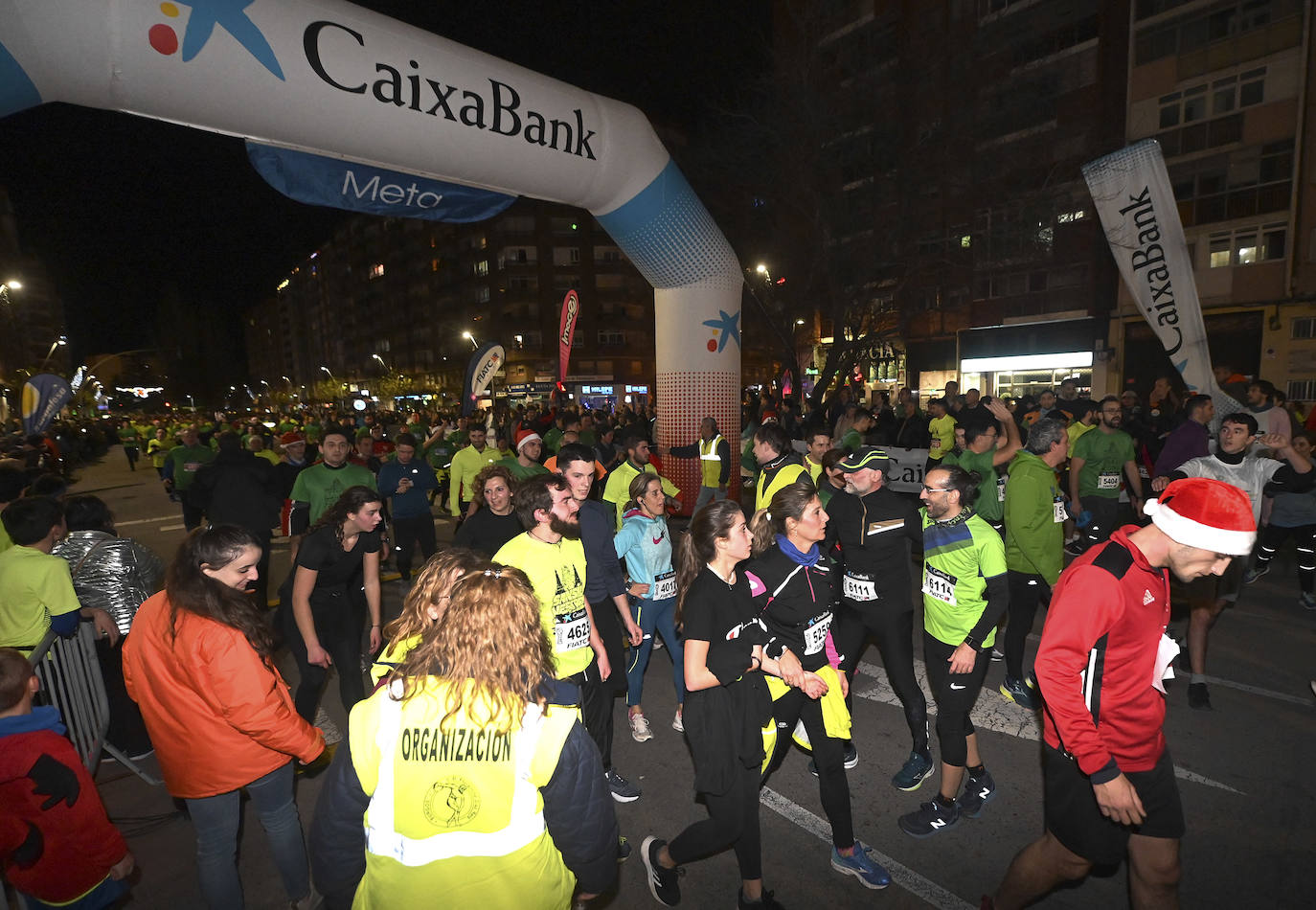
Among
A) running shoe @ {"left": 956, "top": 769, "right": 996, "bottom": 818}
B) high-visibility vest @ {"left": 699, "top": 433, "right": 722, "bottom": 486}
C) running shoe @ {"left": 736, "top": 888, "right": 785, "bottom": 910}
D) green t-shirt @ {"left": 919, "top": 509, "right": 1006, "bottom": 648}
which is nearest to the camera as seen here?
running shoe @ {"left": 736, "top": 888, "right": 785, "bottom": 910}

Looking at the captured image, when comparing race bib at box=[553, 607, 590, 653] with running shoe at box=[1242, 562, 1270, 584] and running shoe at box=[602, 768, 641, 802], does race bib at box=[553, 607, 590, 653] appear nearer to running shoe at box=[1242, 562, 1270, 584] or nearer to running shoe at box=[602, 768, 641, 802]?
running shoe at box=[602, 768, 641, 802]

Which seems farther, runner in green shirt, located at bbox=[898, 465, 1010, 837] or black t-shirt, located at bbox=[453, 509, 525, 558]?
black t-shirt, located at bbox=[453, 509, 525, 558]

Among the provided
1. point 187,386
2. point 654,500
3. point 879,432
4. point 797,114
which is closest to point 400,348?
point 187,386

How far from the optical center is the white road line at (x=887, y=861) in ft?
10.2

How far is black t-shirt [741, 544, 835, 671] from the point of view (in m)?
3.14

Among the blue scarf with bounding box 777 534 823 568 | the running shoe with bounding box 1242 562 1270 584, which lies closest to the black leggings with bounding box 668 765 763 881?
the blue scarf with bounding box 777 534 823 568

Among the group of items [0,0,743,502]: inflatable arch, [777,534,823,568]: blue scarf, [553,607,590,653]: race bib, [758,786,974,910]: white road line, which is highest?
[0,0,743,502]: inflatable arch

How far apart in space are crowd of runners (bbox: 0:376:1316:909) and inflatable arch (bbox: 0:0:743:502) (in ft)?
12.0

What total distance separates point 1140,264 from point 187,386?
373 ft

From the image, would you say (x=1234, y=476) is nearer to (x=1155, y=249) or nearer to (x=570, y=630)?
(x=1155, y=249)

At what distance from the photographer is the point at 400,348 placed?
92812 mm

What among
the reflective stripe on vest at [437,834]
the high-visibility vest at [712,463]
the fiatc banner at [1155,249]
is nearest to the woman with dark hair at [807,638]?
the reflective stripe on vest at [437,834]

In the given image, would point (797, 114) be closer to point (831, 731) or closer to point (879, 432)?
point (879, 432)

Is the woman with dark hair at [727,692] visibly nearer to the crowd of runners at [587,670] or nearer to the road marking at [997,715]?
the crowd of runners at [587,670]
